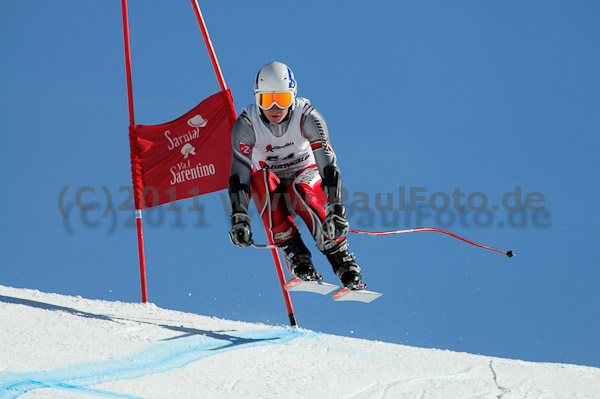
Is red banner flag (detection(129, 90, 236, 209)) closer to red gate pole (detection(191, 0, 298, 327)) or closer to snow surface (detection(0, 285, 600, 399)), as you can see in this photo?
red gate pole (detection(191, 0, 298, 327))

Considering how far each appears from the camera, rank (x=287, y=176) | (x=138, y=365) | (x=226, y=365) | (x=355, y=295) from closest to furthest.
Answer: (x=138, y=365) → (x=226, y=365) → (x=355, y=295) → (x=287, y=176)

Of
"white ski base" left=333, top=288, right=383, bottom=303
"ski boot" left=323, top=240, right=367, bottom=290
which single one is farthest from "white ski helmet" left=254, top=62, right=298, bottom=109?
"white ski base" left=333, top=288, right=383, bottom=303

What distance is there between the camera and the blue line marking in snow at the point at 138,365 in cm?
417

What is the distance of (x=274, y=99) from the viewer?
562cm

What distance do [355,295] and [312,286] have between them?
0.39m

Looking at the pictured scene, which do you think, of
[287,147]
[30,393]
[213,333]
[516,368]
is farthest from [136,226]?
[516,368]

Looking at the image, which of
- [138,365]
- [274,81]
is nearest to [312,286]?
[138,365]

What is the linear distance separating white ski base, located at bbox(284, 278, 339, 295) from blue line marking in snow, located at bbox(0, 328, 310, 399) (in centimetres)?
61

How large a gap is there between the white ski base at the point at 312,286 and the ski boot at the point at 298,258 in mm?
46

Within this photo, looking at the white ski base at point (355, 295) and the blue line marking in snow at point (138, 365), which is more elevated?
the white ski base at point (355, 295)

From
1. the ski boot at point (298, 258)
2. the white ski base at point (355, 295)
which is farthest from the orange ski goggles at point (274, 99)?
the white ski base at point (355, 295)

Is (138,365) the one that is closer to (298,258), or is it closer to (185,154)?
(298,258)

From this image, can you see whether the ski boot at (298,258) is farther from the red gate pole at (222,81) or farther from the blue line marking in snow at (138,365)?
the red gate pole at (222,81)

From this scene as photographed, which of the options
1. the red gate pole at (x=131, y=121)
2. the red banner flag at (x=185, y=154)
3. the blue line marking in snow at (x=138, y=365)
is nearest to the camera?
the blue line marking in snow at (x=138, y=365)
